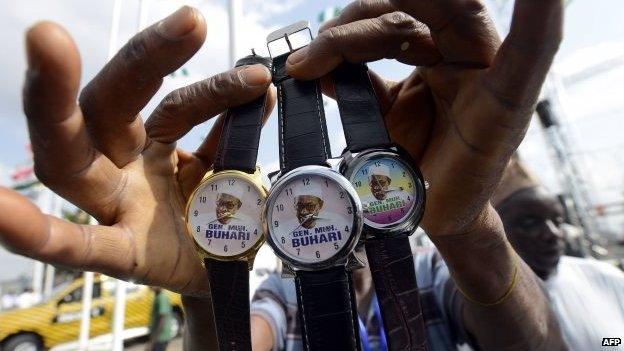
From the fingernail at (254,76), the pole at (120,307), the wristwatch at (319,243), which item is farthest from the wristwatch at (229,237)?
the pole at (120,307)

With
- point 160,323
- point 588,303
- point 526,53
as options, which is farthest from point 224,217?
point 160,323

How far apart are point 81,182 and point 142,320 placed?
11.9 m

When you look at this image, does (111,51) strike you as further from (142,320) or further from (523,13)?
(142,320)

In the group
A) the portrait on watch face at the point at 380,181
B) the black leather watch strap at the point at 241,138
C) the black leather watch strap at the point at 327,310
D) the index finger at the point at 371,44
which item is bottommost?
the black leather watch strap at the point at 327,310

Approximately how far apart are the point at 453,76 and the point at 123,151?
3.15 feet

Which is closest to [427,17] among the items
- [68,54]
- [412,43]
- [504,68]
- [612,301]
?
[412,43]

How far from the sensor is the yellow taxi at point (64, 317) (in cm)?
1065

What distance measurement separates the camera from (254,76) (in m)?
1.24

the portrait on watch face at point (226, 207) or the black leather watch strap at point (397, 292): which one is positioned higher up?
the portrait on watch face at point (226, 207)

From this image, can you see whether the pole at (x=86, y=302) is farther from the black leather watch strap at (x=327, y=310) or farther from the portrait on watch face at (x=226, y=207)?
the black leather watch strap at (x=327, y=310)

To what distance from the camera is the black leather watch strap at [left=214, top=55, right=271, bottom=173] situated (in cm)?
125

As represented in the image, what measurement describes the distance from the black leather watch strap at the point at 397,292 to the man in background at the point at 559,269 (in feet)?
4.62

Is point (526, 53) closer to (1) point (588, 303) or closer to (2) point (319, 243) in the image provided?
(2) point (319, 243)

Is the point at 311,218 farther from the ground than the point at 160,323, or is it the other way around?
the point at 160,323
